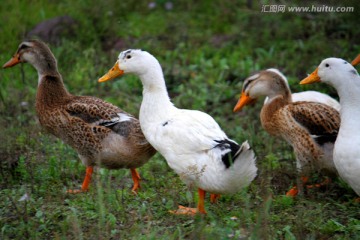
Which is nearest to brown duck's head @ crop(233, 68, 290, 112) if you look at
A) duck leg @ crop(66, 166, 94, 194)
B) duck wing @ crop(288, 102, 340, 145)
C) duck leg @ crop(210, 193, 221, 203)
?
duck wing @ crop(288, 102, 340, 145)

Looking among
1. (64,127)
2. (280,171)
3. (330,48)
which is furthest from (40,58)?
(330,48)

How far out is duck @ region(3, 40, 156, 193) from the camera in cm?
604

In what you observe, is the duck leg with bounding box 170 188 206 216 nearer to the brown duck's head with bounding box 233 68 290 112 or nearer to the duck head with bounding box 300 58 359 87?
the duck head with bounding box 300 58 359 87

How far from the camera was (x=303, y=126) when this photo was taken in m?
6.22

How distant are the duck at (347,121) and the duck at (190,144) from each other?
773mm

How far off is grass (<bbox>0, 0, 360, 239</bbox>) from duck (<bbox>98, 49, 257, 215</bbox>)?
0.24 meters

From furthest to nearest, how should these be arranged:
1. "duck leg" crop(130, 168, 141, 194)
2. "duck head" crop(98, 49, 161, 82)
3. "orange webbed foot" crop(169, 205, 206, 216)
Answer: "duck leg" crop(130, 168, 141, 194) < "duck head" crop(98, 49, 161, 82) < "orange webbed foot" crop(169, 205, 206, 216)

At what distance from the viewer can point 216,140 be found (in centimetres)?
537

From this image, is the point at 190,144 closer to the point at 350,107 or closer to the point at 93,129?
the point at 93,129

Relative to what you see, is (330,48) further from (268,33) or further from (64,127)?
(64,127)

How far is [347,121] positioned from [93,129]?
2.14 meters

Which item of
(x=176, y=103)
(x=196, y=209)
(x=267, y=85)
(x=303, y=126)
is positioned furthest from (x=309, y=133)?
(x=176, y=103)

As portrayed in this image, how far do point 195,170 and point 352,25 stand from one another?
494 centimetres

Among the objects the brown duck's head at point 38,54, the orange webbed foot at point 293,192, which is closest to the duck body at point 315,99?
the orange webbed foot at point 293,192
